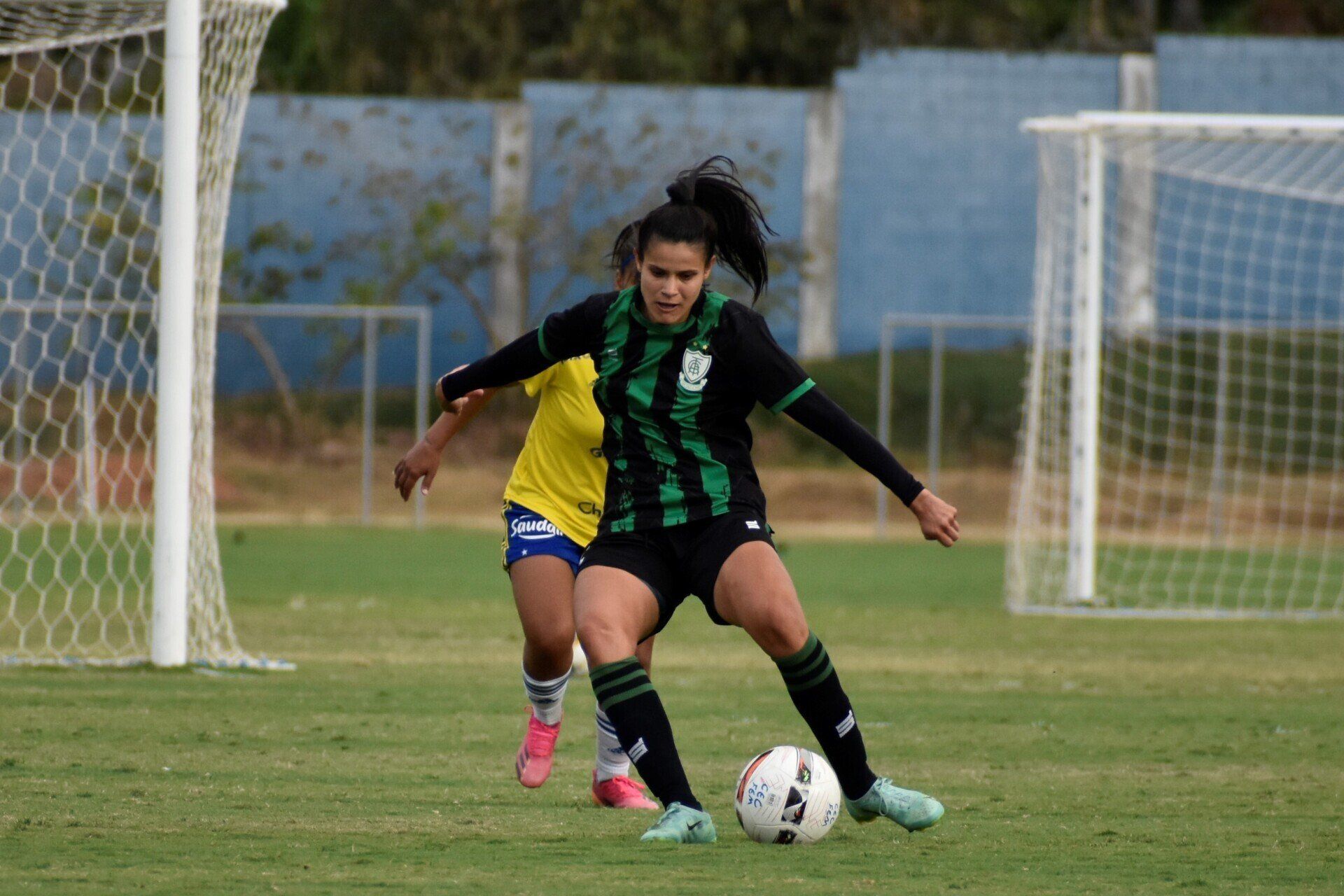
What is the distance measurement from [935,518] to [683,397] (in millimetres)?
734

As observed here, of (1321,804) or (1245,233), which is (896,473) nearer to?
(1321,804)

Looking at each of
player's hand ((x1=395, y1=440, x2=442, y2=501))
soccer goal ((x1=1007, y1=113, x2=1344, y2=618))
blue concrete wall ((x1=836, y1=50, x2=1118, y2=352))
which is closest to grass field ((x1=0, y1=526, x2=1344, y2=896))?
player's hand ((x1=395, y1=440, x2=442, y2=501))

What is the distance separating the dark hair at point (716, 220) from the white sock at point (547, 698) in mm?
1424

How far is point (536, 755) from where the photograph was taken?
574cm

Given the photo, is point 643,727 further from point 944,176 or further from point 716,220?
point 944,176

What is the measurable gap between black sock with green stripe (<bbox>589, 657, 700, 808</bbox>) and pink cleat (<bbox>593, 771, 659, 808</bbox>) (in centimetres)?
77

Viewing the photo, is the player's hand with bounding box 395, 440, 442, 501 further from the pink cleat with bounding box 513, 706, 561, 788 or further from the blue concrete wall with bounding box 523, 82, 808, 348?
the blue concrete wall with bounding box 523, 82, 808, 348

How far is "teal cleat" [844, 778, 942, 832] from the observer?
16.4 feet

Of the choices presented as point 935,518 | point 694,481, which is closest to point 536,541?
point 694,481

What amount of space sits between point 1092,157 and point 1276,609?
149 inches

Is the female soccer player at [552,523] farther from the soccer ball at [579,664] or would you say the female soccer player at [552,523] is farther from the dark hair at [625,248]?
the soccer ball at [579,664]

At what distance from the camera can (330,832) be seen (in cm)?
495

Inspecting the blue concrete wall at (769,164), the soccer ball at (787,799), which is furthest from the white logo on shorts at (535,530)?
the blue concrete wall at (769,164)

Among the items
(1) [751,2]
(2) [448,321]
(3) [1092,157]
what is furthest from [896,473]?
(1) [751,2]
